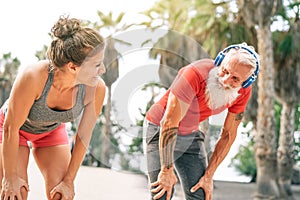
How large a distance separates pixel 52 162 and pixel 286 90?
4.43 m

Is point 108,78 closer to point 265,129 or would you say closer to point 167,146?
point 167,146

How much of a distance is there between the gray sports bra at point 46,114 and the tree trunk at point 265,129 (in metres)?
4.07

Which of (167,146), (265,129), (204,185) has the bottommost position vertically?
(265,129)

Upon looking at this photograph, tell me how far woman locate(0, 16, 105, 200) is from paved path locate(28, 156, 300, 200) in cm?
348

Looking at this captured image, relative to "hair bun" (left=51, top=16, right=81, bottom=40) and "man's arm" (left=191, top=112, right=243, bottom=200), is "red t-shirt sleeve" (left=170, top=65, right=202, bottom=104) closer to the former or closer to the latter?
"man's arm" (left=191, top=112, right=243, bottom=200)

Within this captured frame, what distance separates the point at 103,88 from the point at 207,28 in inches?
163

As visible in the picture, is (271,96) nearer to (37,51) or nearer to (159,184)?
(37,51)

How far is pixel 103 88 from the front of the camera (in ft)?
4.55

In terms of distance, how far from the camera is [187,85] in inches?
55.2

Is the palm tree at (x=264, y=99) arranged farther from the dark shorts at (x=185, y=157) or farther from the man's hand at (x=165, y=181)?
the man's hand at (x=165, y=181)

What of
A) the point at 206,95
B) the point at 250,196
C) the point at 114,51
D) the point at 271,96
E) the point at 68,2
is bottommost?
the point at 250,196

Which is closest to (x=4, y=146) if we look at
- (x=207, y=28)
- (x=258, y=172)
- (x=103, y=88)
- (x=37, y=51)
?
(x=103, y=88)

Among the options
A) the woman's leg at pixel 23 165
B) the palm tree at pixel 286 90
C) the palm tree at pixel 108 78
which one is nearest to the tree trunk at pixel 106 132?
the palm tree at pixel 108 78

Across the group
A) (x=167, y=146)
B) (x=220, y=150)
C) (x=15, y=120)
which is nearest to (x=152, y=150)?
(x=167, y=146)
